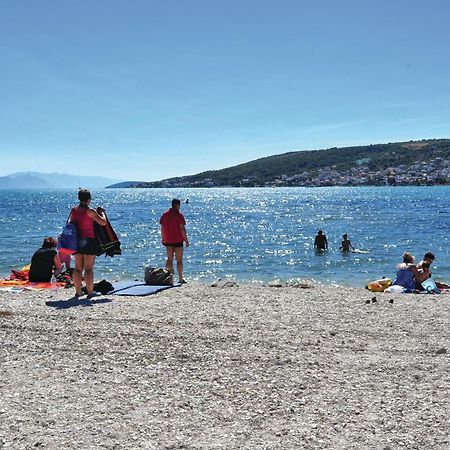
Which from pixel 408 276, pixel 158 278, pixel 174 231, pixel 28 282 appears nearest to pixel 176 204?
pixel 174 231

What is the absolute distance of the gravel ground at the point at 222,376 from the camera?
5.00 meters

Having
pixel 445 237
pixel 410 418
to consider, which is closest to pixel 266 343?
pixel 410 418

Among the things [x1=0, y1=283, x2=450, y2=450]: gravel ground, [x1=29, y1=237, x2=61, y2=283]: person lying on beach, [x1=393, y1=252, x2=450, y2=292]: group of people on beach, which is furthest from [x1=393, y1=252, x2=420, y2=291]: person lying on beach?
[x1=29, y1=237, x2=61, y2=283]: person lying on beach

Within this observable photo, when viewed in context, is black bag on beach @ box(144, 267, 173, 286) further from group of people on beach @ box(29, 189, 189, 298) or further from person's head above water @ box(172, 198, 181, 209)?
person's head above water @ box(172, 198, 181, 209)

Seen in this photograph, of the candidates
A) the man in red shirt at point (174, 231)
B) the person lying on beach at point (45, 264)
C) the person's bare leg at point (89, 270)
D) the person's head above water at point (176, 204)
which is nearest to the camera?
the person's bare leg at point (89, 270)

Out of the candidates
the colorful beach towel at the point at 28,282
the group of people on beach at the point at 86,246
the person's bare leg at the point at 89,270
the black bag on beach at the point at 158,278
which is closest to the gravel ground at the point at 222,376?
the person's bare leg at the point at 89,270

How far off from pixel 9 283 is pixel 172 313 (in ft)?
19.1

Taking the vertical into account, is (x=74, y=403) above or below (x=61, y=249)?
below

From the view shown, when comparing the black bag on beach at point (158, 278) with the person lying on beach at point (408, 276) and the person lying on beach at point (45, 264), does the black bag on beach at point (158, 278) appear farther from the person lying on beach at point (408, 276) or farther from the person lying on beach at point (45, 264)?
the person lying on beach at point (408, 276)

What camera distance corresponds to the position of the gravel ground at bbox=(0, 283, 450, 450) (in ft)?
16.4

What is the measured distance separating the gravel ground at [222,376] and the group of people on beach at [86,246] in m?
0.90

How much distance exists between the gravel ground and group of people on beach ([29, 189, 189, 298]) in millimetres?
900

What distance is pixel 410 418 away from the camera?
5.29 metres

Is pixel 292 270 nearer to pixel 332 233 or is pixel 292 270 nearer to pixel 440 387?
pixel 440 387
